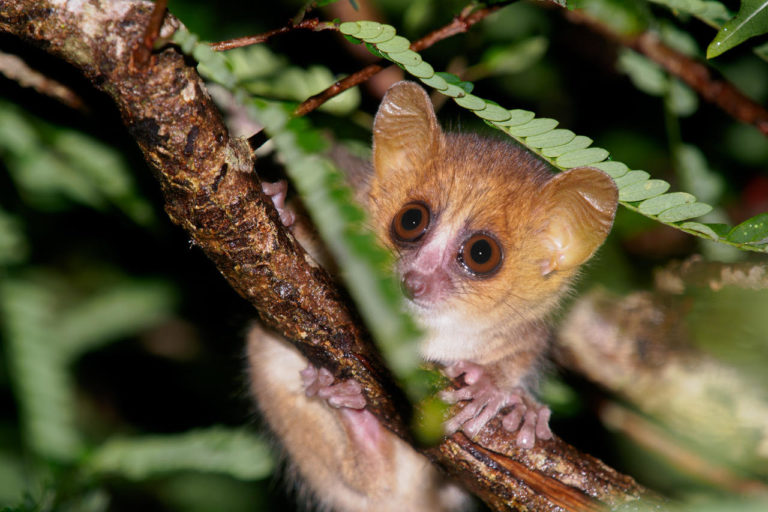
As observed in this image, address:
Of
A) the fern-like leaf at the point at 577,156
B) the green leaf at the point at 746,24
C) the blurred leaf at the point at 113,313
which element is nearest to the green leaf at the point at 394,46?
the fern-like leaf at the point at 577,156

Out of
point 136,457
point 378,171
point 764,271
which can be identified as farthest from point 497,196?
point 136,457

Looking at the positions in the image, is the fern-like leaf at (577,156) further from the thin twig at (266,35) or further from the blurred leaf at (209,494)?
the blurred leaf at (209,494)

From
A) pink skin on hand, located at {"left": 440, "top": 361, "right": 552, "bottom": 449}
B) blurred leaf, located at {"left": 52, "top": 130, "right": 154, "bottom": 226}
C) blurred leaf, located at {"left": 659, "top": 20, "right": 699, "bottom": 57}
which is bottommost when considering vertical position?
blurred leaf, located at {"left": 52, "top": 130, "right": 154, "bottom": 226}

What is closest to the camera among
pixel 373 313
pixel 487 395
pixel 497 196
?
pixel 373 313

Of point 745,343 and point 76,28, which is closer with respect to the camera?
point 76,28

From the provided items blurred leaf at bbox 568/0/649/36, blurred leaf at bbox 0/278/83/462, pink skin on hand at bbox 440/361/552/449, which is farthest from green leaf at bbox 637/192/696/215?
blurred leaf at bbox 0/278/83/462

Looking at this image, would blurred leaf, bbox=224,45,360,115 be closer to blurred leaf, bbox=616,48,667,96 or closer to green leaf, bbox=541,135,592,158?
green leaf, bbox=541,135,592,158

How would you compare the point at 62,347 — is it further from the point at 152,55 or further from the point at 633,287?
the point at 633,287

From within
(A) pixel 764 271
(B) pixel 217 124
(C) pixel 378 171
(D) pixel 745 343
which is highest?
(A) pixel 764 271
